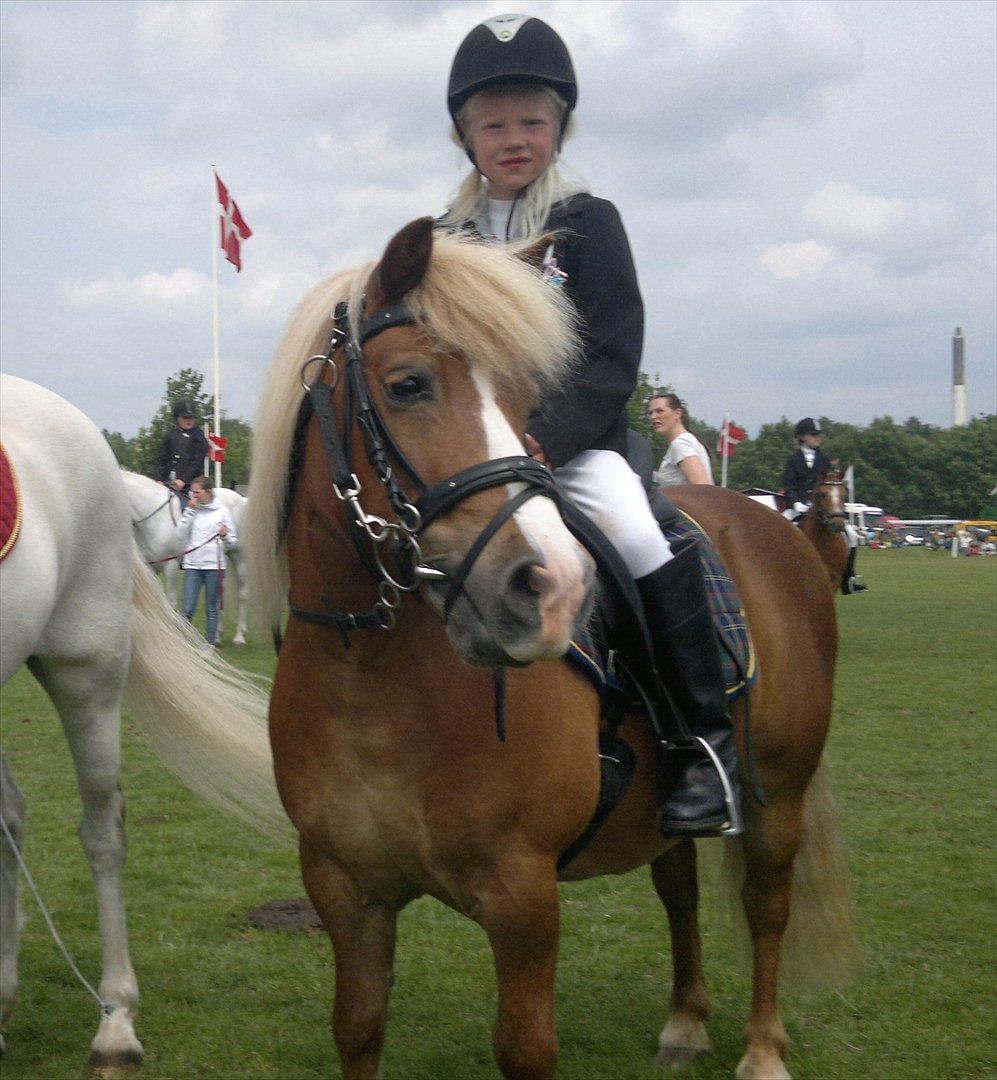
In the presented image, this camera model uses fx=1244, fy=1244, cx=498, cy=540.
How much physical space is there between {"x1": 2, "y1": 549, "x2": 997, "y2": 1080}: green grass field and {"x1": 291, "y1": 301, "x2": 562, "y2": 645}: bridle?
2292mm

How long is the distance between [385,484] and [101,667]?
2.25m

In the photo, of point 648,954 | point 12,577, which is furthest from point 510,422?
point 648,954

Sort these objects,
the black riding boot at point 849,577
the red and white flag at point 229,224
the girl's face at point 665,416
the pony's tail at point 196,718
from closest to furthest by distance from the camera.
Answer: the pony's tail at point 196,718 < the girl's face at point 665,416 < the black riding boot at point 849,577 < the red and white flag at point 229,224

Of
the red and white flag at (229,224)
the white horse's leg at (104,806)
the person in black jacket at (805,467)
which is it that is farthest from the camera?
the red and white flag at (229,224)

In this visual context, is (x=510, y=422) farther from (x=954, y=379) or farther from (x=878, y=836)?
(x=954, y=379)

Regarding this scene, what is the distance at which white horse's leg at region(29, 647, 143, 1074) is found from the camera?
424cm

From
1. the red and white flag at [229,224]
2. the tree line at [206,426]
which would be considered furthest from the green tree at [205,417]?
the red and white flag at [229,224]

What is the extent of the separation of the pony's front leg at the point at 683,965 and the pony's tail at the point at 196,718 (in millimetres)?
1459

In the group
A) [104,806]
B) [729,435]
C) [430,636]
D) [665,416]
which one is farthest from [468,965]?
[729,435]

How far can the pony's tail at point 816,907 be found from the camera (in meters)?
4.45

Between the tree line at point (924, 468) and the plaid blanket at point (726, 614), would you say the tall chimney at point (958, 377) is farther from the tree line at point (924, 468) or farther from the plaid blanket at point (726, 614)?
the plaid blanket at point (726, 614)

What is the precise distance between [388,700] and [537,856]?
494mm

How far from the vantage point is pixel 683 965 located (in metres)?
4.43

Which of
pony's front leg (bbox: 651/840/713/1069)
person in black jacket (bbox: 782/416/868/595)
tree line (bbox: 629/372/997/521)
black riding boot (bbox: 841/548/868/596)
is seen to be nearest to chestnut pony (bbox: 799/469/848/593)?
black riding boot (bbox: 841/548/868/596)
